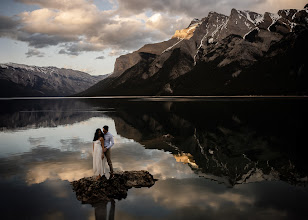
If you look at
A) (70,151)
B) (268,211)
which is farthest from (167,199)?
(70,151)

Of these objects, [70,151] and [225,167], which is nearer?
[225,167]

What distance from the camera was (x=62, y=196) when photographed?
660 inches

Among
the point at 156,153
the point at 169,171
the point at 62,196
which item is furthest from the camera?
the point at 156,153

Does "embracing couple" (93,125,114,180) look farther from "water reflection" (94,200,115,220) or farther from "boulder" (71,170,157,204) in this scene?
"water reflection" (94,200,115,220)

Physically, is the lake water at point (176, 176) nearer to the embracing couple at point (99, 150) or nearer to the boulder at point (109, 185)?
the boulder at point (109, 185)

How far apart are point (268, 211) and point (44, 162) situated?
20.9 meters

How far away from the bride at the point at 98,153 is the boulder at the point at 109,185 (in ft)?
1.76

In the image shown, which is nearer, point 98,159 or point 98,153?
point 98,153

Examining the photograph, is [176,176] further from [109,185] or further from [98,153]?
[98,153]

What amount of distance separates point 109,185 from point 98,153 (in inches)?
89.9

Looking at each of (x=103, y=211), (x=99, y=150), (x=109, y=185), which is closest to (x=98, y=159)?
(x=99, y=150)

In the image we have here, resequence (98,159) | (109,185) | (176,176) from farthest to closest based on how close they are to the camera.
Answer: (176,176)
(98,159)
(109,185)

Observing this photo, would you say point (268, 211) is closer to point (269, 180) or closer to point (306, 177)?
point (269, 180)

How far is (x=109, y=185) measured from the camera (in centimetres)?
1745
